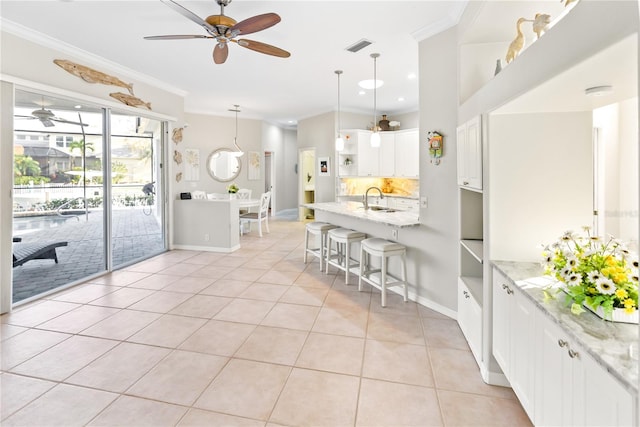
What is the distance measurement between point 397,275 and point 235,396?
2410 mm

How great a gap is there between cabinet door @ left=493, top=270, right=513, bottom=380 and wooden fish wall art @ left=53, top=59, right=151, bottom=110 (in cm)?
510

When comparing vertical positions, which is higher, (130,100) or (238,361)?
(130,100)

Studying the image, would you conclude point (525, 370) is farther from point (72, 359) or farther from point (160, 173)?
point (160, 173)

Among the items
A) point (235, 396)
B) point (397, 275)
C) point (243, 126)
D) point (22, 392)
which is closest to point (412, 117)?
point (243, 126)

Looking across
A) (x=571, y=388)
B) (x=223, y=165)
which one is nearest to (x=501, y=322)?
(x=571, y=388)

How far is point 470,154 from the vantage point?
249 centimetres

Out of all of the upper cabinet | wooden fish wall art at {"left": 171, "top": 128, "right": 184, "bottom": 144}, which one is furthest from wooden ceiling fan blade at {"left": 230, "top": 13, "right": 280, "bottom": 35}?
the upper cabinet

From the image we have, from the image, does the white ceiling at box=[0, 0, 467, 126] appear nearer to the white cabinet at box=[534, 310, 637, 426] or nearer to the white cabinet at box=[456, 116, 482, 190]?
the white cabinet at box=[456, 116, 482, 190]

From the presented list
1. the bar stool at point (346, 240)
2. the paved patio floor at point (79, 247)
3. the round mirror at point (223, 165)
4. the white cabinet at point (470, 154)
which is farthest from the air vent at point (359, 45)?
the round mirror at point (223, 165)

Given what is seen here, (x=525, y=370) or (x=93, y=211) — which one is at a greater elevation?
(x=93, y=211)

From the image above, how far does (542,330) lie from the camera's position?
1.52m

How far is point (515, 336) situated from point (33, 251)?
482 cm

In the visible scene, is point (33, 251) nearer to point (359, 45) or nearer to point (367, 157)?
point (359, 45)

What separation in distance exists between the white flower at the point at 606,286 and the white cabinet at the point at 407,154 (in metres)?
6.17
